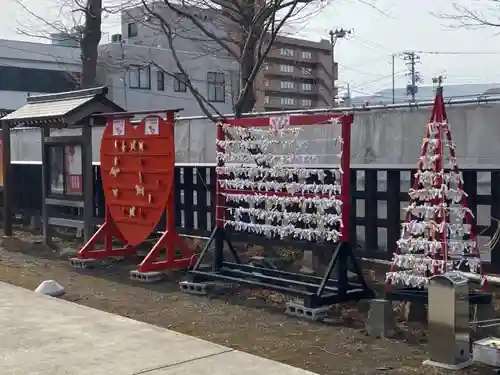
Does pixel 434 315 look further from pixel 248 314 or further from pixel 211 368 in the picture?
pixel 248 314

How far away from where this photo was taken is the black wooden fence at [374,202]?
7418 millimetres

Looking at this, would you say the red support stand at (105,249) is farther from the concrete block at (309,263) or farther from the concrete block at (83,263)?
the concrete block at (309,263)

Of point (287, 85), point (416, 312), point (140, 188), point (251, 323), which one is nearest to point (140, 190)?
point (140, 188)

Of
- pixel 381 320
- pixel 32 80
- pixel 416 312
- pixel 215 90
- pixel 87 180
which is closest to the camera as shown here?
pixel 381 320

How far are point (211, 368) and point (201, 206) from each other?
5.61 meters

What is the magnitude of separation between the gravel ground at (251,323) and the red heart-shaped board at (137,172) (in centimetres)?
77

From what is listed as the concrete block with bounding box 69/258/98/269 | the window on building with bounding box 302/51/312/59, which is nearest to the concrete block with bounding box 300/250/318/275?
the concrete block with bounding box 69/258/98/269

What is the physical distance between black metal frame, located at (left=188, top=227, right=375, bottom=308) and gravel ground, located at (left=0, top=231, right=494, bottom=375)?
0.22 metres

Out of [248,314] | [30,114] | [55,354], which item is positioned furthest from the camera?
[30,114]

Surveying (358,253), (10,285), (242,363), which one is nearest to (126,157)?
(10,285)

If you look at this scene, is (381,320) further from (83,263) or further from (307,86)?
(307,86)

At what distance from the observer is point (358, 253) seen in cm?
859

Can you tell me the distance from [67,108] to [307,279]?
510cm

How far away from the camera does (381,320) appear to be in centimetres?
636
